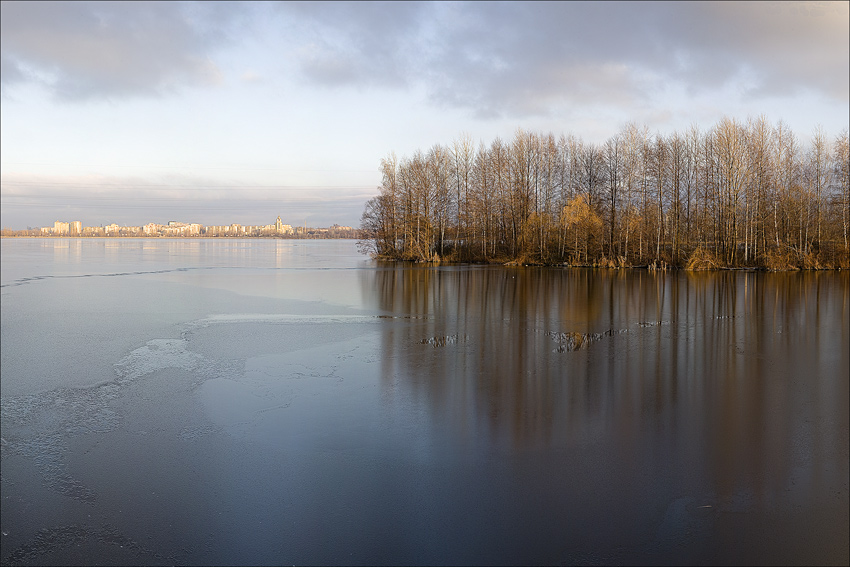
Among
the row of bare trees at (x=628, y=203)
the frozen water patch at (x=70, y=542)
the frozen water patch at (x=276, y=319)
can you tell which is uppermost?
the row of bare trees at (x=628, y=203)

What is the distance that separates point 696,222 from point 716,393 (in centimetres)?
3806

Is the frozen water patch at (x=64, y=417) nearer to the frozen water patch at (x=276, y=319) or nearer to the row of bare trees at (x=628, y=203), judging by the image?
the frozen water patch at (x=276, y=319)

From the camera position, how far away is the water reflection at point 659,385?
5.22 m

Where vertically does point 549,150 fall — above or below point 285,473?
above

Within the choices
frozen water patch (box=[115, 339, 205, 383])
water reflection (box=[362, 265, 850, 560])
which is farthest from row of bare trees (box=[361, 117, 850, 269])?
frozen water patch (box=[115, 339, 205, 383])

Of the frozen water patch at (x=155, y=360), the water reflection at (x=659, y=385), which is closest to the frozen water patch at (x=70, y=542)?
the water reflection at (x=659, y=385)

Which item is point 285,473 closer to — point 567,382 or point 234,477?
point 234,477

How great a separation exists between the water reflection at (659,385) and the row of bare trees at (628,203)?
23079 millimetres

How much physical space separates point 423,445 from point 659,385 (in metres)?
3.90

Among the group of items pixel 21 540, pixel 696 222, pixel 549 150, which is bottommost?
pixel 21 540

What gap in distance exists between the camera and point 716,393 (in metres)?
7.50

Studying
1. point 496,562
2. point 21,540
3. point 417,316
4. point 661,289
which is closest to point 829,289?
point 661,289

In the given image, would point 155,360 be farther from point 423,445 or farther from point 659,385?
point 659,385

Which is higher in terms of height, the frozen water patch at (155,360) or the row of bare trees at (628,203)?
the row of bare trees at (628,203)
